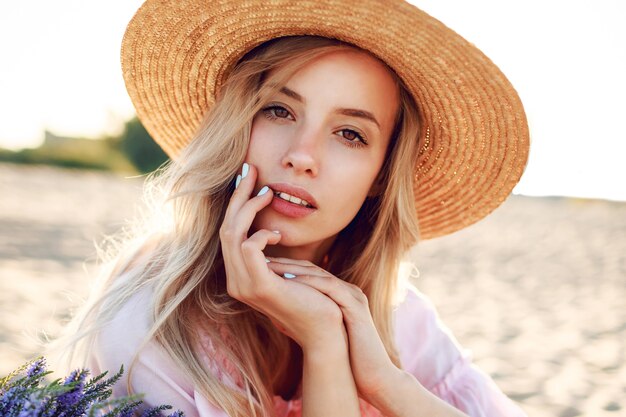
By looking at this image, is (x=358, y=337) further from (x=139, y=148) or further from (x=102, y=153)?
(x=139, y=148)

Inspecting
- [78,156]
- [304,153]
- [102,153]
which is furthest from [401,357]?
[102,153]

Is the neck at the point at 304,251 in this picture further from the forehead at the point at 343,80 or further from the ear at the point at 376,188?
the forehead at the point at 343,80

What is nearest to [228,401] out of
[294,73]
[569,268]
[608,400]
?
[294,73]

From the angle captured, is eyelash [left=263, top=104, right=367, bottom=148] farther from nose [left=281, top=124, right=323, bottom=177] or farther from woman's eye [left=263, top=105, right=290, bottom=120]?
nose [left=281, top=124, right=323, bottom=177]

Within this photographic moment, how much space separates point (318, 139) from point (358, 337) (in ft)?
2.33

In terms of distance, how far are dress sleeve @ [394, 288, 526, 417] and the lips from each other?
3.74 feet

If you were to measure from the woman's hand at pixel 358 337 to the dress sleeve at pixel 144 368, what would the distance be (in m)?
0.49

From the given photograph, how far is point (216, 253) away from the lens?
264cm

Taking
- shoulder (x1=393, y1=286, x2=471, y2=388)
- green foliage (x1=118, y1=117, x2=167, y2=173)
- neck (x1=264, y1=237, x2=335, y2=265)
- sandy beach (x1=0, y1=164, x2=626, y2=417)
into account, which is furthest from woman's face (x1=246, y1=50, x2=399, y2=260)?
green foliage (x1=118, y1=117, x2=167, y2=173)

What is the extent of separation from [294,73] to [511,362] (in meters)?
4.02

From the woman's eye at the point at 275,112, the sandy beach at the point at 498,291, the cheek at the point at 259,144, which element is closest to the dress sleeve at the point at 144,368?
the cheek at the point at 259,144

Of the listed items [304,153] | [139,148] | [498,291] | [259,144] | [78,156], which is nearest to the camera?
[304,153]

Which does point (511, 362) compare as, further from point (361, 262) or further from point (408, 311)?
point (361, 262)

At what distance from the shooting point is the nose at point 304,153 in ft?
7.75
